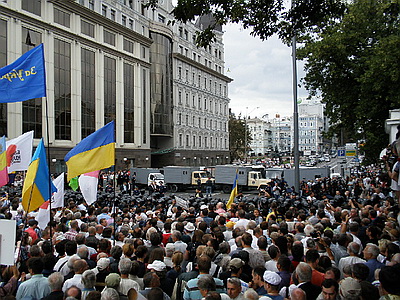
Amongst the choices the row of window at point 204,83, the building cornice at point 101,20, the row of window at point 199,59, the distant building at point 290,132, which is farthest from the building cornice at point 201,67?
the distant building at point 290,132

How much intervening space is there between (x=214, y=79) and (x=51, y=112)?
136ft

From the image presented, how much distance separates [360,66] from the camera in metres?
17.3

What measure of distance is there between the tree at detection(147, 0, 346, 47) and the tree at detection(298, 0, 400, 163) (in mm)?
8906

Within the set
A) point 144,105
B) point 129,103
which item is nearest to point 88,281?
point 129,103

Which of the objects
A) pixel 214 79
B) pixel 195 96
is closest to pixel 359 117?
pixel 195 96

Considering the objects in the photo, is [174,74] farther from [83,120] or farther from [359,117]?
[359,117]

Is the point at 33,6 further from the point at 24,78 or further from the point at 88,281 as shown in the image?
the point at 88,281

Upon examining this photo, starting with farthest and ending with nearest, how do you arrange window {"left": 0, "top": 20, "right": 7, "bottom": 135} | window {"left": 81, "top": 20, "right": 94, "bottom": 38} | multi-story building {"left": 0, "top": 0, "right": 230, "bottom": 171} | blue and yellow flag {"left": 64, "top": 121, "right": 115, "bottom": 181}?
window {"left": 81, "top": 20, "right": 94, "bottom": 38} < multi-story building {"left": 0, "top": 0, "right": 230, "bottom": 171} < window {"left": 0, "top": 20, "right": 7, "bottom": 135} < blue and yellow flag {"left": 64, "top": 121, "right": 115, "bottom": 181}

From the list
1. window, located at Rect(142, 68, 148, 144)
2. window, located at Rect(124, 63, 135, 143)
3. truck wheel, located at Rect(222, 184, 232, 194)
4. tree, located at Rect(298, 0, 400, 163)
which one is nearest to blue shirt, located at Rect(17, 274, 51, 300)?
tree, located at Rect(298, 0, 400, 163)

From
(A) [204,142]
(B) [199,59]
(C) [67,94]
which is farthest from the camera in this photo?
(A) [204,142]

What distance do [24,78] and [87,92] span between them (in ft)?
120

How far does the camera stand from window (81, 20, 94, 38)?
41375mm

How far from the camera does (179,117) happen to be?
61.0 meters

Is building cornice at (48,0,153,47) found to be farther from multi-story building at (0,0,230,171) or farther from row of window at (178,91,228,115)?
row of window at (178,91,228,115)
